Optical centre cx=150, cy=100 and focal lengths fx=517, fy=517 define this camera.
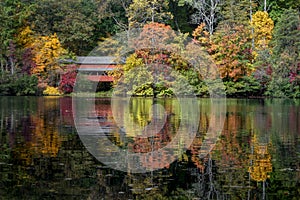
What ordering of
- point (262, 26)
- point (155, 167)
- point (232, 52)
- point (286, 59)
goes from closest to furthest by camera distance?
1. point (155, 167)
2. point (286, 59)
3. point (232, 52)
4. point (262, 26)

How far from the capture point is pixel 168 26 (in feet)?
129

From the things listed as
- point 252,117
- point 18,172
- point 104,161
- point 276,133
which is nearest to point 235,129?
point 276,133

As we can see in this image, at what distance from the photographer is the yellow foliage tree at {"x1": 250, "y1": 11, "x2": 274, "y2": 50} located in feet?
136

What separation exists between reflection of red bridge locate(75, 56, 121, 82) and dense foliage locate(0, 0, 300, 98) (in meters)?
1.38

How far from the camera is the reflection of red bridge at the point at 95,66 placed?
43528 millimetres

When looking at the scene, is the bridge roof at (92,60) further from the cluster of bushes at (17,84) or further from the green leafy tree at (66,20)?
the cluster of bushes at (17,84)

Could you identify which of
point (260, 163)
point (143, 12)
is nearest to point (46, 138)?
point (260, 163)

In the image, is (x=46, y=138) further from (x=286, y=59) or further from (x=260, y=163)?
(x=286, y=59)

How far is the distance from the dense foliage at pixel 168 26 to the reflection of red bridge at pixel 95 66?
1375 millimetres

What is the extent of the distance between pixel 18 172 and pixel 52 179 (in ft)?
2.69

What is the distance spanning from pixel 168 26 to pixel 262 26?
8.23 meters

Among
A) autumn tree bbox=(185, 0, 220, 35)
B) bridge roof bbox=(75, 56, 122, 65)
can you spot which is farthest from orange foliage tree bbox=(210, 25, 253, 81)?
bridge roof bbox=(75, 56, 122, 65)

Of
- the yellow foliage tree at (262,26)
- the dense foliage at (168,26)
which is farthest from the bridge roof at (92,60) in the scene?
the yellow foliage tree at (262,26)

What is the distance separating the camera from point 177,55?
126 ft
